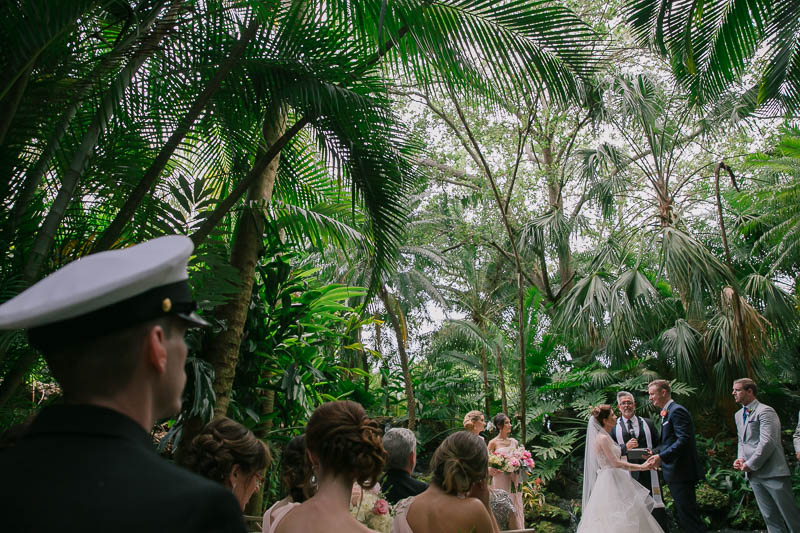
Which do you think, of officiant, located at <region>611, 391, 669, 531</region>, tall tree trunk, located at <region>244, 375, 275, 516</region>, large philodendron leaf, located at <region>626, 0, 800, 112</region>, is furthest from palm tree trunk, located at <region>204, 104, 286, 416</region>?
officiant, located at <region>611, 391, 669, 531</region>

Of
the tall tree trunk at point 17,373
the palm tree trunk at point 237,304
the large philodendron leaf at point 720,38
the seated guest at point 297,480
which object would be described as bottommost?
the seated guest at point 297,480

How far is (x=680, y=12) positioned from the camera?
Answer: 717cm

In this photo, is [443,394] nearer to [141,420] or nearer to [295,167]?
[295,167]

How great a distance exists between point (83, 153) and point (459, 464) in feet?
8.82

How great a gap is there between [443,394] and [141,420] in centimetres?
1718

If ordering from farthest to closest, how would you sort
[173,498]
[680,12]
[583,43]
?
[680,12]
[583,43]
[173,498]

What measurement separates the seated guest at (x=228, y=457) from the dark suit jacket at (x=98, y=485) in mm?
1629

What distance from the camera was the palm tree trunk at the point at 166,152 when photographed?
3.64m

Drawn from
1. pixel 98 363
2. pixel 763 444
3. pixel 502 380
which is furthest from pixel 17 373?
pixel 502 380

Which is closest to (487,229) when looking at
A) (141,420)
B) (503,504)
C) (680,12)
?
(680,12)

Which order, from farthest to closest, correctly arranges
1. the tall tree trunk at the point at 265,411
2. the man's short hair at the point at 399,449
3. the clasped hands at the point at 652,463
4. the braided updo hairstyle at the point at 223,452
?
the clasped hands at the point at 652,463
the tall tree trunk at the point at 265,411
the man's short hair at the point at 399,449
the braided updo hairstyle at the point at 223,452

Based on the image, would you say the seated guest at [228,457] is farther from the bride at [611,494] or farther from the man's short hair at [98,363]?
the bride at [611,494]

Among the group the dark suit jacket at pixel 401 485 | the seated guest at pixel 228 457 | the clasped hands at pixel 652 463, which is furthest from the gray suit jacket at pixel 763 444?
the seated guest at pixel 228 457

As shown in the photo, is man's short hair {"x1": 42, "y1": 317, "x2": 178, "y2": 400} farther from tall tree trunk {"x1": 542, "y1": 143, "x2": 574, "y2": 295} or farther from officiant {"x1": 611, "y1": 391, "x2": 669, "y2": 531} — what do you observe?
tall tree trunk {"x1": 542, "y1": 143, "x2": 574, "y2": 295}
